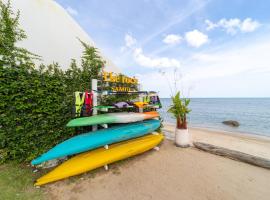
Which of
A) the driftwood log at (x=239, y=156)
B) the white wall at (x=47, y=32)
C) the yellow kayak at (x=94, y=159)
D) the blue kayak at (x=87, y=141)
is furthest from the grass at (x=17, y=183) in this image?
the white wall at (x=47, y=32)

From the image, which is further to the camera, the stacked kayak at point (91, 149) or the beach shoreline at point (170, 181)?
the stacked kayak at point (91, 149)

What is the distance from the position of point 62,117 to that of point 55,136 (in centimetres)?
45

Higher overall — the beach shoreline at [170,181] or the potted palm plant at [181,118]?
the potted palm plant at [181,118]

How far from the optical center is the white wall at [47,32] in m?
5.20

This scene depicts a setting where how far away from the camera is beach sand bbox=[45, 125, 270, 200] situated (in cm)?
189

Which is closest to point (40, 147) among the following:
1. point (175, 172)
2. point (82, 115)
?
point (82, 115)

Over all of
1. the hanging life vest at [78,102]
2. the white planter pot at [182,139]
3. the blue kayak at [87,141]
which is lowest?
the white planter pot at [182,139]

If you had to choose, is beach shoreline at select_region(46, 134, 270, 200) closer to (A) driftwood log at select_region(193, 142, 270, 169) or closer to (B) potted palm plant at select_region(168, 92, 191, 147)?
(A) driftwood log at select_region(193, 142, 270, 169)

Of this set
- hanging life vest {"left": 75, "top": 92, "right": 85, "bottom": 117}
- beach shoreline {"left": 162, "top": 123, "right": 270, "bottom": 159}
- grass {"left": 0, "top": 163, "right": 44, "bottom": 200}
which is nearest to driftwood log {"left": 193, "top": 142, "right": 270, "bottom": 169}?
beach shoreline {"left": 162, "top": 123, "right": 270, "bottom": 159}

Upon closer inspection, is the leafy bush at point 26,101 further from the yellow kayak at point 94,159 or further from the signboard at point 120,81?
the signboard at point 120,81

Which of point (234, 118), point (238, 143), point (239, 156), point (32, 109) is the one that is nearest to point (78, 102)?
point (32, 109)

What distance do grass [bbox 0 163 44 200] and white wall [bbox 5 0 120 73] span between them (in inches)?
159

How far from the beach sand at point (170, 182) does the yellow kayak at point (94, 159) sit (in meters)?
0.19

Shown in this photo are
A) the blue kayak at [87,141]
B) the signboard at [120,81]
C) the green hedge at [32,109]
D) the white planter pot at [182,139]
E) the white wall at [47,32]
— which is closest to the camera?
the blue kayak at [87,141]
